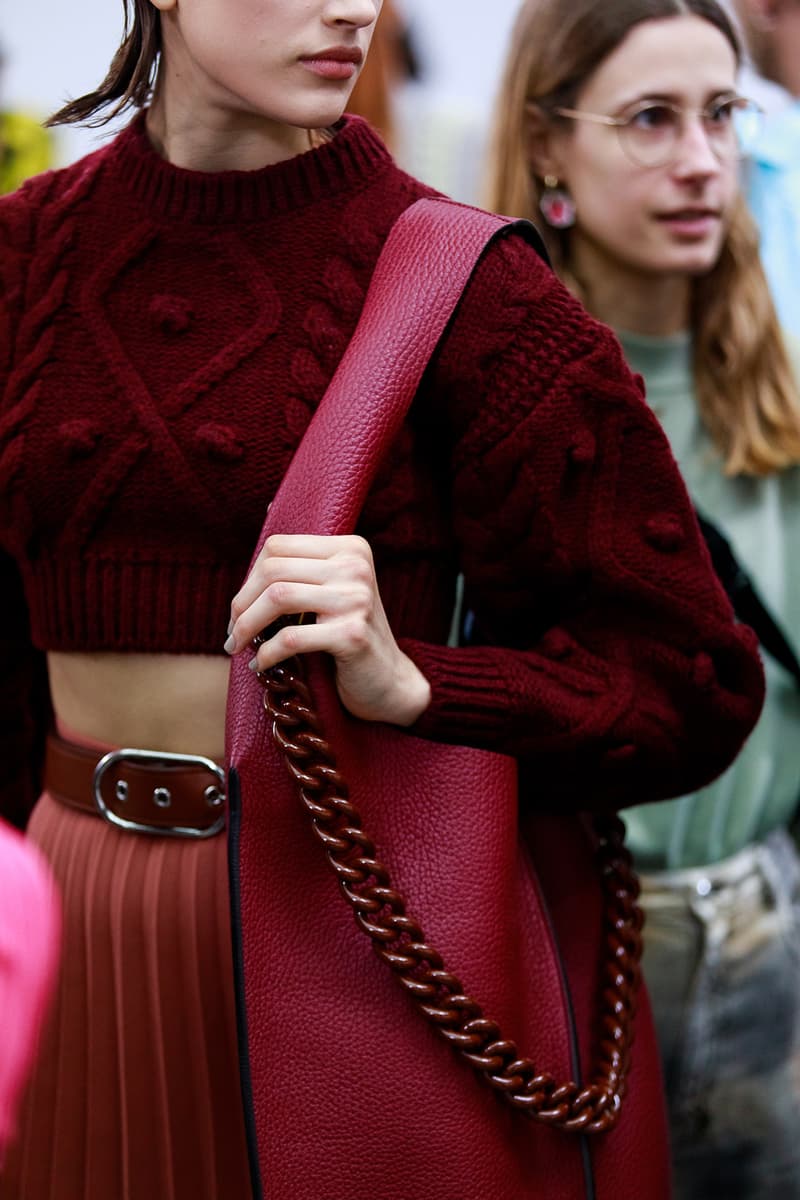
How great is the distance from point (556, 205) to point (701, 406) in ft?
1.12

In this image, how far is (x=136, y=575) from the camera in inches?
53.9

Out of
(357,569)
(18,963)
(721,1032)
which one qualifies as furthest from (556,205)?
(18,963)

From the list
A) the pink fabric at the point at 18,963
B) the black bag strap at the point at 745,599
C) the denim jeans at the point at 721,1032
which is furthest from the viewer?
the denim jeans at the point at 721,1032

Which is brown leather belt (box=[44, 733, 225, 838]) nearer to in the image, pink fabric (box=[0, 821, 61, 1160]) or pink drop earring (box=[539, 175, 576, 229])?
pink fabric (box=[0, 821, 61, 1160])

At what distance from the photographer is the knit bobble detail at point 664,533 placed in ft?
4.47

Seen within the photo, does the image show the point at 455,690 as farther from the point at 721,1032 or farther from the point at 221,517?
the point at 721,1032

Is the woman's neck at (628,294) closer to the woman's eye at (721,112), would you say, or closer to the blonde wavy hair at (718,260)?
the blonde wavy hair at (718,260)

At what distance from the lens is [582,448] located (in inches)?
52.4

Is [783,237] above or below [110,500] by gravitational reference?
above

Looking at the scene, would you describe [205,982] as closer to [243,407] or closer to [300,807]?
[300,807]

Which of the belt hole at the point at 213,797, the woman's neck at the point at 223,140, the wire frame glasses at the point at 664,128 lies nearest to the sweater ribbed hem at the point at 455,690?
the belt hole at the point at 213,797

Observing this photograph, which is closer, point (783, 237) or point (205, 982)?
point (205, 982)

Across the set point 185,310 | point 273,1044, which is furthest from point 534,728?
point 185,310

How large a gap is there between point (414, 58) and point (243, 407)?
9.34 feet
